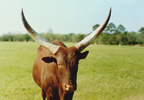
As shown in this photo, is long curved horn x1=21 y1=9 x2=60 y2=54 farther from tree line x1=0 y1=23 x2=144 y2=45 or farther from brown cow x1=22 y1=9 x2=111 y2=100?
tree line x1=0 y1=23 x2=144 y2=45

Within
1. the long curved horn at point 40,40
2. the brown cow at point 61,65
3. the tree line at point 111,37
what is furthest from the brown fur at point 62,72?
the tree line at point 111,37

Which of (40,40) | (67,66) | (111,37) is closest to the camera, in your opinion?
(67,66)

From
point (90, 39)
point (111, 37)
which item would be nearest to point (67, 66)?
point (90, 39)

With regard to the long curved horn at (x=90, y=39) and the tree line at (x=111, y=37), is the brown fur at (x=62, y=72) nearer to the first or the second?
the long curved horn at (x=90, y=39)

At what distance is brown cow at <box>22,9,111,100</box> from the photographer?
357cm

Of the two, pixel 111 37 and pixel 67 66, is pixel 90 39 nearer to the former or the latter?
pixel 67 66

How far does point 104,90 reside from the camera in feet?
29.4

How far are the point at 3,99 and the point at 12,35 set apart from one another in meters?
70.4

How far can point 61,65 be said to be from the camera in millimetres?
3662

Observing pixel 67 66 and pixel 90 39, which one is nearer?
pixel 67 66

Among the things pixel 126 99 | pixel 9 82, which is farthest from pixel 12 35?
pixel 126 99

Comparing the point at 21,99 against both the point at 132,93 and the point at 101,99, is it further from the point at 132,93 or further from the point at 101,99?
the point at 132,93

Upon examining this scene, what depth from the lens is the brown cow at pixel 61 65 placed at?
357 cm

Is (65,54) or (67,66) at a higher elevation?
(65,54)
